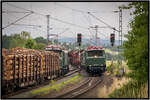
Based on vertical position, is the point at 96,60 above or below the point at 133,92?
above

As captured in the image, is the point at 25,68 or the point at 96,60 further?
the point at 96,60

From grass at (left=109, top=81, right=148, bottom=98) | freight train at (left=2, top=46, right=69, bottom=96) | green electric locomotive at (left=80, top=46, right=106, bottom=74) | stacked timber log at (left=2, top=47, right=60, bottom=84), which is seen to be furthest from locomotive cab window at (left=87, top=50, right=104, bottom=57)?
grass at (left=109, top=81, right=148, bottom=98)

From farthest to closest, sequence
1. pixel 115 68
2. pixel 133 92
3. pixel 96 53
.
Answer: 1. pixel 96 53
2. pixel 115 68
3. pixel 133 92

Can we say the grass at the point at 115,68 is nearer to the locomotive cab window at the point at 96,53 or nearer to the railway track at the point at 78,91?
the locomotive cab window at the point at 96,53

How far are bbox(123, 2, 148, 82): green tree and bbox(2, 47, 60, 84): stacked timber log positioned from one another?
24.6 feet

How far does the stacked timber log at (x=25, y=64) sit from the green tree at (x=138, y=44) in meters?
7.49

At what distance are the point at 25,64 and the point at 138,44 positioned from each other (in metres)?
8.93

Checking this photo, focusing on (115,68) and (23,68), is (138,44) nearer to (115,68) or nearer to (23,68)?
(23,68)

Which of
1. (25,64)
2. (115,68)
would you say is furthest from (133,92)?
(115,68)

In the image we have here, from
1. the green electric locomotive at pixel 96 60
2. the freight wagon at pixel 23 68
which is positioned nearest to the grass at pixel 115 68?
the green electric locomotive at pixel 96 60

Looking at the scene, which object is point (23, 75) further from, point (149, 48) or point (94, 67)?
point (94, 67)

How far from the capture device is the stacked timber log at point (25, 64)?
46.9 feet

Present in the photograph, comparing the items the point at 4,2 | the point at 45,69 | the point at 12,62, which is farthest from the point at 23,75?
the point at 4,2

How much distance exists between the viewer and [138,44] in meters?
10.9
